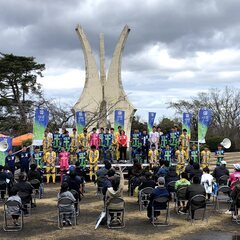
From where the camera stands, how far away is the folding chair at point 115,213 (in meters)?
9.55

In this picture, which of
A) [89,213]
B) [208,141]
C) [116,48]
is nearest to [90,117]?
[116,48]

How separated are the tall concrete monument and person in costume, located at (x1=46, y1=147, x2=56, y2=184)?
802 centimetres

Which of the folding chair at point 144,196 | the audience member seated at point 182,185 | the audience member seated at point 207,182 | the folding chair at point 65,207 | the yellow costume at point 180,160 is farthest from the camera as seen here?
the yellow costume at point 180,160

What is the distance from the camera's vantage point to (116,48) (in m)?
26.2

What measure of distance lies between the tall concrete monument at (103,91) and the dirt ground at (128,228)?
46.6ft

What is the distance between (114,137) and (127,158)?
1.36 meters

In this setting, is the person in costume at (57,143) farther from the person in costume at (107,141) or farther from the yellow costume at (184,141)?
the yellow costume at (184,141)

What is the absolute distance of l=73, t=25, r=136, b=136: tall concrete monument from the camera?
2591cm

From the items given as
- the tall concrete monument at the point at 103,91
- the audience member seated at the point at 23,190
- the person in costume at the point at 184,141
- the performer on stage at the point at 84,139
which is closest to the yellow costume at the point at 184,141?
the person in costume at the point at 184,141

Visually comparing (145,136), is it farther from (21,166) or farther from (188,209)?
(188,209)

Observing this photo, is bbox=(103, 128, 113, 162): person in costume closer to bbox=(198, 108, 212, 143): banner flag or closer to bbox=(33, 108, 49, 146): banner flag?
bbox=(33, 108, 49, 146): banner flag

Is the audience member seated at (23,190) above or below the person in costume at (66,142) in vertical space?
below

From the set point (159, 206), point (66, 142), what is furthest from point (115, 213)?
point (66, 142)

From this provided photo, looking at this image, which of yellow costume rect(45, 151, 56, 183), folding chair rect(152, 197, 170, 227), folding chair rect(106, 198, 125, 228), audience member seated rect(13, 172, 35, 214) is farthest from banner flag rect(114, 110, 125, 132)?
folding chair rect(152, 197, 170, 227)
